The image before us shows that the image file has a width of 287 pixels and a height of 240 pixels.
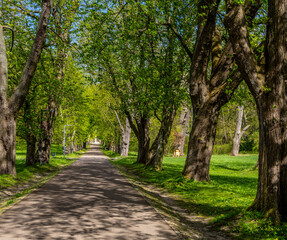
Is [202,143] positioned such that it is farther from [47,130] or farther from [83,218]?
[47,130]

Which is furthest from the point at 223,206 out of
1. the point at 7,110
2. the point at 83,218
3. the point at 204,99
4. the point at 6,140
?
the point at 7,110

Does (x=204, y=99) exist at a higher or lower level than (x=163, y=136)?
higher

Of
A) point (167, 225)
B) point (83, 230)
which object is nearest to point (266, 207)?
point (167, 225)

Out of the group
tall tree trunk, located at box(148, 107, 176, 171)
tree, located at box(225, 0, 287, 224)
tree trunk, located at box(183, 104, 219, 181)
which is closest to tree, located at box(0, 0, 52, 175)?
tree trunk, located at box(183, 104, 219, 181)

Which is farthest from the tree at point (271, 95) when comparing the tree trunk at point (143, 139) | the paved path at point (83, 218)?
the tree trunk at point (143, 139)

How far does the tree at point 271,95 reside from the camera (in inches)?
257

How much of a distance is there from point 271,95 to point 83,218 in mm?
5197

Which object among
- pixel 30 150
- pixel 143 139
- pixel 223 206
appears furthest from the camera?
pixel 143 139

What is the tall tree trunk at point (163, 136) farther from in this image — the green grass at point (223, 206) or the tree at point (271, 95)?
the tree at point (271, 95)

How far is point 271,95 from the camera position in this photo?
22.1 feet

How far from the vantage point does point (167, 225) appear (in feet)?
22.9

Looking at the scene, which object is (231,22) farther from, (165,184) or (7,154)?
(7,154)

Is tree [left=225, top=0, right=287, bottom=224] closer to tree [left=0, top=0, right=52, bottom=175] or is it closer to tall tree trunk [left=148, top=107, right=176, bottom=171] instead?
tree [left=0, top=0, right=52, bottom=175]

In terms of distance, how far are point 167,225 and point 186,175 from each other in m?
6.26
